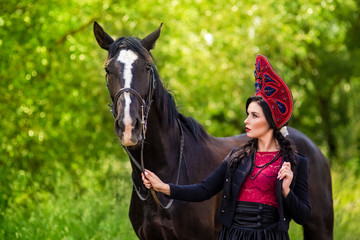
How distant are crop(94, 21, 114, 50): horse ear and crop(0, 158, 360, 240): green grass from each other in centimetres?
242

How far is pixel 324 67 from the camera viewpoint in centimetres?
1600

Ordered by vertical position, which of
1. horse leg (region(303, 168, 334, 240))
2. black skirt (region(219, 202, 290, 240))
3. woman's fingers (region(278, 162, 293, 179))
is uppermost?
woman's fingers (region(278, 162, 293, 179))

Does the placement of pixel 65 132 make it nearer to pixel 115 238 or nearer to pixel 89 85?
pixel 89 85

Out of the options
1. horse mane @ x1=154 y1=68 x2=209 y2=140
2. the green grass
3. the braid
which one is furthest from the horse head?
the green grass

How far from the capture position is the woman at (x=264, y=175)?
3197mm

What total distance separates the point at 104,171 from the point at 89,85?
224 cm

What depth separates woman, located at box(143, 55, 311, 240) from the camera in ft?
10.5

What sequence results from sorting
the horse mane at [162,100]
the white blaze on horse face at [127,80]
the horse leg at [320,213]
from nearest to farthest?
the white blaze on horse face at [127,80] → the horse mane at [162,100] → the horse leg at [320,213]

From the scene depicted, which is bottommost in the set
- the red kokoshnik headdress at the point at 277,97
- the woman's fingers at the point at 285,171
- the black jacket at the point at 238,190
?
the black jacket at the point at 238,190

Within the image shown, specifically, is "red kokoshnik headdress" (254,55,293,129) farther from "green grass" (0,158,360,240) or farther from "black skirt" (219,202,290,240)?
"green grass" (0,158,360,240)

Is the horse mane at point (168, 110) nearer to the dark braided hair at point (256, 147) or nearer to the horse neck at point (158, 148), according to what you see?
the horse neck at point (158, 148)

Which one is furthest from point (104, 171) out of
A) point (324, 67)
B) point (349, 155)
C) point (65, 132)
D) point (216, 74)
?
point (324, 67)

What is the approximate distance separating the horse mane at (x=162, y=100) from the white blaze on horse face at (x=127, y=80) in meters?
0.09

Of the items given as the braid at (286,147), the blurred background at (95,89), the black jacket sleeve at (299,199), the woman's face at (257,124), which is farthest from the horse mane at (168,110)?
the black jacket sleeve at (299,199)
